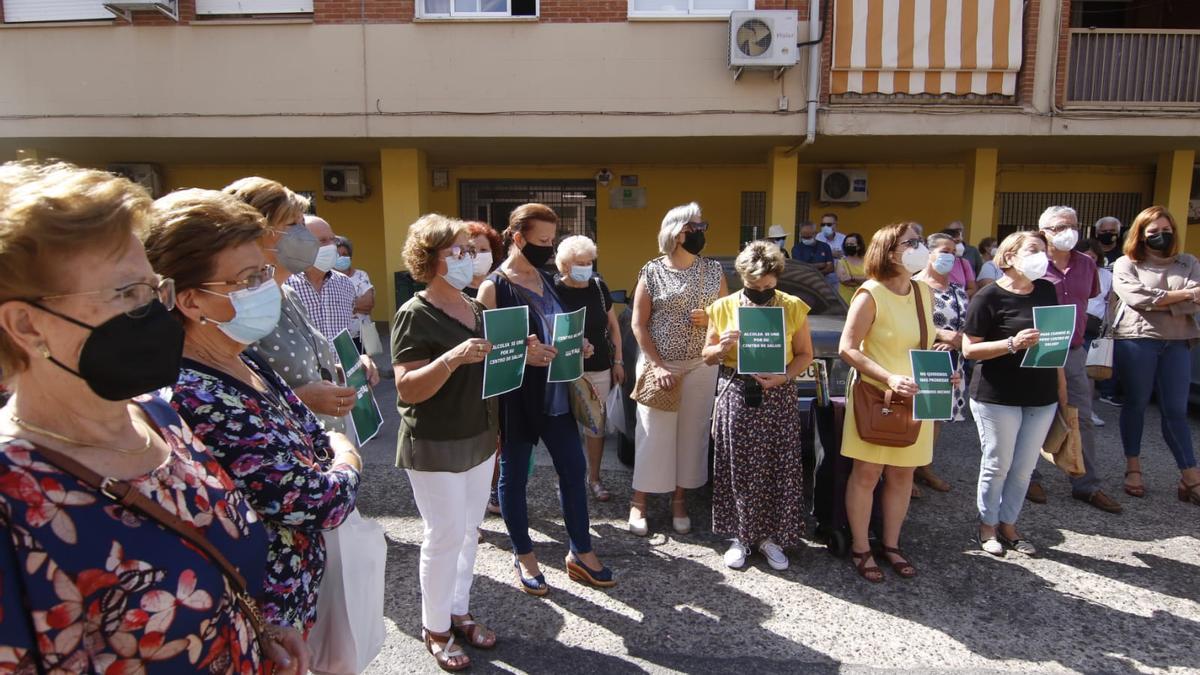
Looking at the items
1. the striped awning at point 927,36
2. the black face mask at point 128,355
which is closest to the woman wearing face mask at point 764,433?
the black face mask at point 128,355

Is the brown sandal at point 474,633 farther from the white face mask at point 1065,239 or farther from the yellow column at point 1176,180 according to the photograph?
the yellow column at point 1176,180

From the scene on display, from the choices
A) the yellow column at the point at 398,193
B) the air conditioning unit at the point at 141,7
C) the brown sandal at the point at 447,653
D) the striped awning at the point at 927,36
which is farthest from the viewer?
the yellow column at the point at 398,193

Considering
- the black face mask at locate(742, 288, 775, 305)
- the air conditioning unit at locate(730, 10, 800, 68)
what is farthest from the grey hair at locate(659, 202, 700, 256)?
the air conditioning unit at locate(730, 10, 800, 68)

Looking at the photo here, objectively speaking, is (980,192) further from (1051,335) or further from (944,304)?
(1051,335)

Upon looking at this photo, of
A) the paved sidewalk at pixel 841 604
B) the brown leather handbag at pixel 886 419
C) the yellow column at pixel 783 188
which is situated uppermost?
the yellow column at pixel 783 188

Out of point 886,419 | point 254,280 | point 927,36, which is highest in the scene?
point 927,36

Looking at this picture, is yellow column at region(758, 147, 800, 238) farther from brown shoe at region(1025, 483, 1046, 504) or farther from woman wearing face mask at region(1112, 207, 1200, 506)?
brown shoe at region(1025, 483, 1046, 504)

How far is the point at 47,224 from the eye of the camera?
116 centimetres

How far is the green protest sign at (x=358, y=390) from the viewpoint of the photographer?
285 cm

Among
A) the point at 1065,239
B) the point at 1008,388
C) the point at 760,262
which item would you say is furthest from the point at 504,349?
the point at 1065,239

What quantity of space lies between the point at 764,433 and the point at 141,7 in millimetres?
10167

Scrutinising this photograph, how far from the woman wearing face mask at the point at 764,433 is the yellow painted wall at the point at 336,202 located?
1040cm

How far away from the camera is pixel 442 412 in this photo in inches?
114

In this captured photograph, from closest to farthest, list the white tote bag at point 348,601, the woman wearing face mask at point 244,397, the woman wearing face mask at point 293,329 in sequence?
1. the woman wearing face mask at point 244,397
2. the white tote bag at point 348,601
3. the woman wearing face mask at point 293,329
